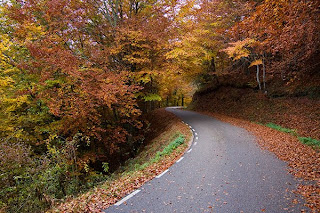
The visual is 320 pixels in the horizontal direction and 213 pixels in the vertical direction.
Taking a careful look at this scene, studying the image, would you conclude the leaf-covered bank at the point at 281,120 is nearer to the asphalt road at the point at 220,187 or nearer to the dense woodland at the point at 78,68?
the asphalt road at the point at 220,187

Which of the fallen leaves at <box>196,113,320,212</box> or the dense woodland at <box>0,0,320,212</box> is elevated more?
the dense woodland at <box>0,0,320,212</box>

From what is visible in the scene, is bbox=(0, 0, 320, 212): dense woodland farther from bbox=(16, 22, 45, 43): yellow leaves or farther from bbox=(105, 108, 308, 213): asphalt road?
bbox=(105, 108, 308, 213): asphalt road

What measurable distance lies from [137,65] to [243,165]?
11.0m

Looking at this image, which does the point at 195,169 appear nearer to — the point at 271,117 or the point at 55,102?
the point at 55,102

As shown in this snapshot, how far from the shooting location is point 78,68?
10859 mm

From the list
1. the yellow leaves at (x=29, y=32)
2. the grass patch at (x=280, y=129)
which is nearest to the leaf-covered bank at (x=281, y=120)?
the grass patch at (x=280, y=129)

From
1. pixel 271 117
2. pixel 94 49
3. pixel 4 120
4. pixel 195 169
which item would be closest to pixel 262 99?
pixel 271 117

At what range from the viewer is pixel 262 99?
1875cm

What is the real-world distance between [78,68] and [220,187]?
394 inches

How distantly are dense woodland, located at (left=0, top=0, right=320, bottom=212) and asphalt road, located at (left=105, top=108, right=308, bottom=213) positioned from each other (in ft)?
12.6

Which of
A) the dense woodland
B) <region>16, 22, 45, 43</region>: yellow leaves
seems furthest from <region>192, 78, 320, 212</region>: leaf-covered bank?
<region>16, 22, 45, 43</region>: yellow leaves

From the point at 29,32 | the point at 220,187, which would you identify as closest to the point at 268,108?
the point at 220,187

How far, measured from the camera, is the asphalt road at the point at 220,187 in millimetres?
4417

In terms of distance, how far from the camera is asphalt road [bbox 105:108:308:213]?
442cm
